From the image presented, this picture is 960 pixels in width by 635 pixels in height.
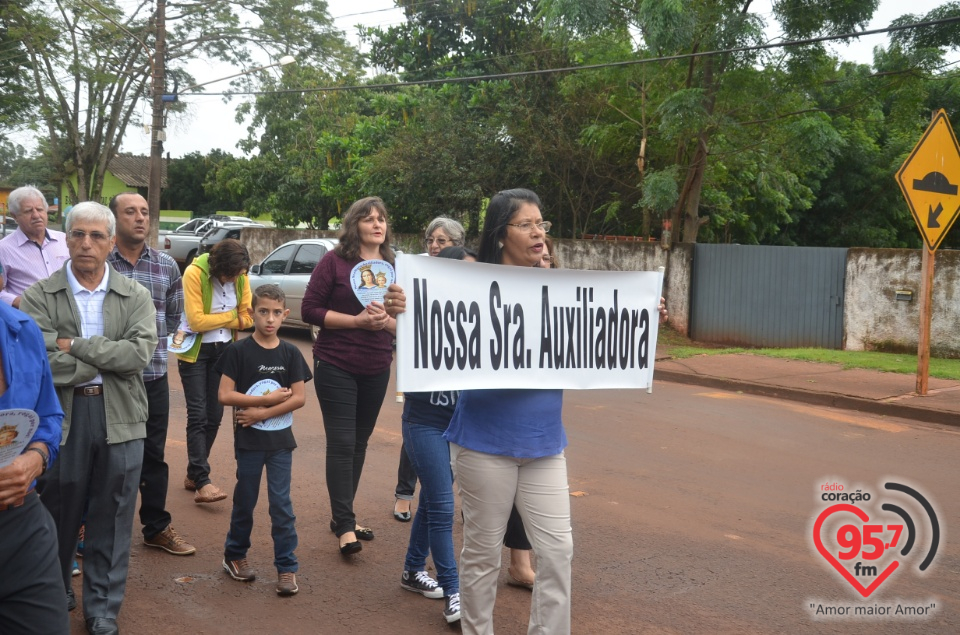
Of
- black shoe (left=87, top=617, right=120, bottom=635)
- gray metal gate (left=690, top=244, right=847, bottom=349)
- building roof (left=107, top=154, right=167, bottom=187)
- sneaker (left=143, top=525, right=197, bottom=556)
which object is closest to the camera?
black shoe (left=87, top=617, right=120, bottom=635)

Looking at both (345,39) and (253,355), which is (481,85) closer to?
(345,39)

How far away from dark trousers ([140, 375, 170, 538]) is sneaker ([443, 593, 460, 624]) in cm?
188

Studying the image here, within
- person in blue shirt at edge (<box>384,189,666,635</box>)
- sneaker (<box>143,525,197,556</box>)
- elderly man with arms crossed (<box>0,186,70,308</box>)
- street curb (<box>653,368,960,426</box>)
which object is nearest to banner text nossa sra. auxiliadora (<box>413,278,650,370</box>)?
person in blue shirt at edge (<box>384,189,666,635</box>)

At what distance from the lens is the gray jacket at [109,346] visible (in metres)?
3.76

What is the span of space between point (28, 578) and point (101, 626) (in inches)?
53.2

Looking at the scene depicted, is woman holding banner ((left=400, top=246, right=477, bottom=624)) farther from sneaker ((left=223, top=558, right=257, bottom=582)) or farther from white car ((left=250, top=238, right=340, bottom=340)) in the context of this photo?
white car ((left=250, top=238, right=340, bottom=340))

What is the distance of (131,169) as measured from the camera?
62.4 m

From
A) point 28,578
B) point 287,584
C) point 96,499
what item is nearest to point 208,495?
point 287,584

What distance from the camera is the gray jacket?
3764 mm

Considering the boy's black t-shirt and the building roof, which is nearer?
the boy's black t-shirt

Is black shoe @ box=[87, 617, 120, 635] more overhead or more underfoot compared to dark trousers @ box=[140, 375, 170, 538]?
more underfoot

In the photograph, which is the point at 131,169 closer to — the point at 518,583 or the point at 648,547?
the point at 648,547

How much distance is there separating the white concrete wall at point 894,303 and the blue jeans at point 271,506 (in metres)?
11.9

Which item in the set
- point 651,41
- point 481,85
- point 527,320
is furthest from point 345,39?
point 527,320
